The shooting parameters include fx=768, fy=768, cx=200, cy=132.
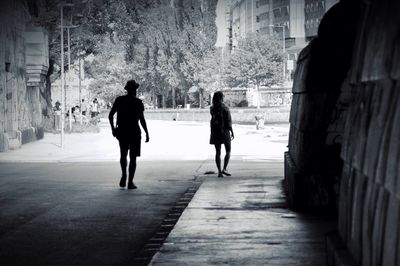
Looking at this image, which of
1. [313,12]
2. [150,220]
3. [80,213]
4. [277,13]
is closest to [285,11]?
[277,13]

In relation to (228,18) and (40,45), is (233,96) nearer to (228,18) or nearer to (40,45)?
(40,45)

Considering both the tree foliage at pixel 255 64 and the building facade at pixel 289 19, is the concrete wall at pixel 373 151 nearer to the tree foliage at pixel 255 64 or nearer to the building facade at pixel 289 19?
the tree foliage at pixel 255 64

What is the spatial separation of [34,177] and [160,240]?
9230 mm

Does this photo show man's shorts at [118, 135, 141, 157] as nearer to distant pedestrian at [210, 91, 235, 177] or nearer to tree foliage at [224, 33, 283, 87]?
distant pedestrian at [210, 91, 235, 177]

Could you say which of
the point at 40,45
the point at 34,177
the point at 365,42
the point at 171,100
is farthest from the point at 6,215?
the point at 171,100

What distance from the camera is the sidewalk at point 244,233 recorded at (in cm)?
670

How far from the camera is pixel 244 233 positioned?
8.12 metres

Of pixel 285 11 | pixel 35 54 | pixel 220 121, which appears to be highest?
pixel 285 11

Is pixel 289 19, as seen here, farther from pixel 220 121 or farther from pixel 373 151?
pixel 373 151

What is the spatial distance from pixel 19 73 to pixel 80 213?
22099mm

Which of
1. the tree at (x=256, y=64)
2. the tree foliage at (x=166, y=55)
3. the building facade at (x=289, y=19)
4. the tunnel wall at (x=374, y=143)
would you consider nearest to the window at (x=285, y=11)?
the building facade at (x=289, y=19)

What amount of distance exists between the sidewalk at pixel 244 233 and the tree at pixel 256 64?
80.7 metres

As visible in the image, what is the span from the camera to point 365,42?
4207 mm

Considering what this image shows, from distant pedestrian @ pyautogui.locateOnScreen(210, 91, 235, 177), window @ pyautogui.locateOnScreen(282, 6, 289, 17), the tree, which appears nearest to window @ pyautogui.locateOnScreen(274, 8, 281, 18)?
window @ pyautogui.locateOnScreen(282, 6, 289, 17)
